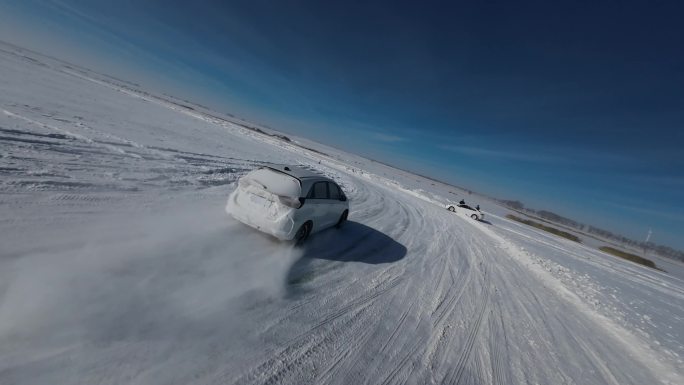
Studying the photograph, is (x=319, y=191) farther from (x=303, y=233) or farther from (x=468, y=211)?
(x=468, y=211)

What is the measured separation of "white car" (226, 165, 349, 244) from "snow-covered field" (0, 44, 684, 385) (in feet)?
1.78

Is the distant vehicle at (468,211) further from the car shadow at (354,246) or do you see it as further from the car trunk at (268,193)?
the car trunk at (268,193)

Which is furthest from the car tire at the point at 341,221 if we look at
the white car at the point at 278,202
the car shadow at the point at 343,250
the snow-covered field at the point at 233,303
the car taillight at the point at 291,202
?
the car taillight at the point at 291,202

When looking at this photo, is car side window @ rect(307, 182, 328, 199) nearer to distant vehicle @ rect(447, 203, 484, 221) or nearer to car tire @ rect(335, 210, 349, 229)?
car tire @ rect(335, 210, 349, 229)

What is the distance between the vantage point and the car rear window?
641cm

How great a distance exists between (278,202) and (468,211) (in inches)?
980

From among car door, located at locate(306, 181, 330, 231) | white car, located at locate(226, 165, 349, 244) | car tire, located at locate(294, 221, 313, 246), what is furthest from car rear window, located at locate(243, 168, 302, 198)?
car tire, located at locate(294, 221, 313, 246)

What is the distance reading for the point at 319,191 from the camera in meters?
7.66

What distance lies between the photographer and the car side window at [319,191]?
7.24m

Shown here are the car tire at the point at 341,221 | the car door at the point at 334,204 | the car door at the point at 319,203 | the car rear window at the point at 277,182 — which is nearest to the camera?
the car rear window at the point at 277,182

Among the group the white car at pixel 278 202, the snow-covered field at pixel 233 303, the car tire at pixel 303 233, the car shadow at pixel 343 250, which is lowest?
the snow-covered field at pixel 233 303

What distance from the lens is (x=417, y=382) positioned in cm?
402

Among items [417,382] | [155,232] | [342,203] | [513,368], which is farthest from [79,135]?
[513,368]

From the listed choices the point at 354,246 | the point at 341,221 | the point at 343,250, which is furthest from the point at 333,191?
the point at 343,250
